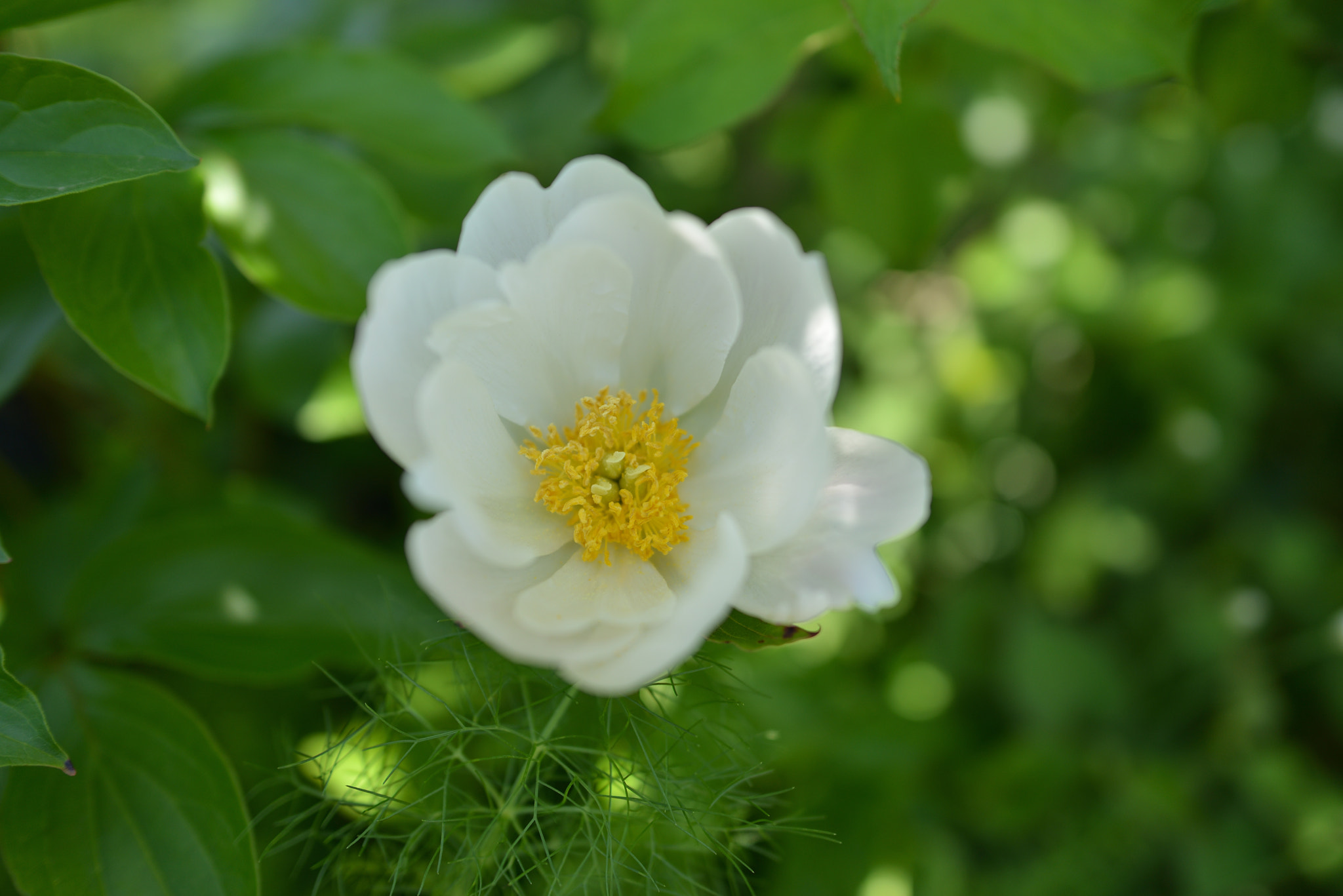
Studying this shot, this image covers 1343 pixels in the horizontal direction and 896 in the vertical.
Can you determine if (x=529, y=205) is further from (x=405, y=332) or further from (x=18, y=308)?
(x=18, y=308)

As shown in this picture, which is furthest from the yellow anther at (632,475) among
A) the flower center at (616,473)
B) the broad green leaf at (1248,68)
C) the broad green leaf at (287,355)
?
the broad green leaf at (1248,68)

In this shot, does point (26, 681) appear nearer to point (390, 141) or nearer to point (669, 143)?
point (390, 141)

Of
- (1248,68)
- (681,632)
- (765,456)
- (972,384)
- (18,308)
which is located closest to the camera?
(681,632)

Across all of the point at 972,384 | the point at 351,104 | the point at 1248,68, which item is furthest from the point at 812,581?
the point at 972,384

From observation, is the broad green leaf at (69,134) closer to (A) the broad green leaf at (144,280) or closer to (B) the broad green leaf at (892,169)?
(A) the broad green leaf at (144,280)

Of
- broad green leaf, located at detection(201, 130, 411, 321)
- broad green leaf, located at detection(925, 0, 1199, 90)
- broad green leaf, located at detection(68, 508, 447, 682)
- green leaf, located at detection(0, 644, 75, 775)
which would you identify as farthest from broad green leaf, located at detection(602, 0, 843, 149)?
green leaf, located at detection(0, 644, 75, 775)
